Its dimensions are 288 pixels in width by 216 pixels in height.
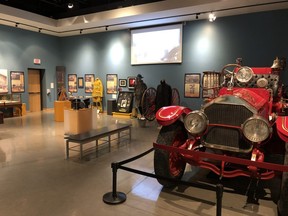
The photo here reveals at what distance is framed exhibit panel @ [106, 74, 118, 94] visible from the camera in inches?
425

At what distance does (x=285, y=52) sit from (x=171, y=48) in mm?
3964

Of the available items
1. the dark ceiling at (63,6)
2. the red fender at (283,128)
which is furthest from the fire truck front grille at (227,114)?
the dark ceiling at (63,6)

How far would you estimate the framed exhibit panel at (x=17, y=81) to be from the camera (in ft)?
33.4

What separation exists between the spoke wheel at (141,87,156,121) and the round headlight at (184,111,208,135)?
5.54 meters

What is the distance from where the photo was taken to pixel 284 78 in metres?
7.65

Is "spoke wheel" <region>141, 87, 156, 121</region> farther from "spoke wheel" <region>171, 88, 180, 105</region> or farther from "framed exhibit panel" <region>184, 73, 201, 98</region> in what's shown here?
"framed exhibit panel" <region>184, 73, 201, 98</region>

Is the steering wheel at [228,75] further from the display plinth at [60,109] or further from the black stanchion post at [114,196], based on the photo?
the display plinth at [60,109]

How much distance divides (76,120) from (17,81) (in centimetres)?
595

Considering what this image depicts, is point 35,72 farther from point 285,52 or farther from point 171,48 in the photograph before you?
point 285,52

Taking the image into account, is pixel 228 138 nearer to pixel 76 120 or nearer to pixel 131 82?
pixel 76 120

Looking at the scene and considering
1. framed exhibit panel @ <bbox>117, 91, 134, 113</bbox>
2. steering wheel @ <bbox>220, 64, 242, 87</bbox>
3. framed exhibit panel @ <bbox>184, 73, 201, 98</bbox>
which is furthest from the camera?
framed exhibit panel @ <bbox>117, 91, 134, 113</bbox>

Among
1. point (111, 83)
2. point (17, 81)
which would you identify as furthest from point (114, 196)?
point (17, 81)

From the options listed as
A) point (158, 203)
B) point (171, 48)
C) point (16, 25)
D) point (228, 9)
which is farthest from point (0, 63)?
point (158, 203)

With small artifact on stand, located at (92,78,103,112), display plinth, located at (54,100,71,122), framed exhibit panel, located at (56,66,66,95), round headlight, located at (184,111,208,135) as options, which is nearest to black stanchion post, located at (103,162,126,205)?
round headlight, located at (184,111,208,135)
